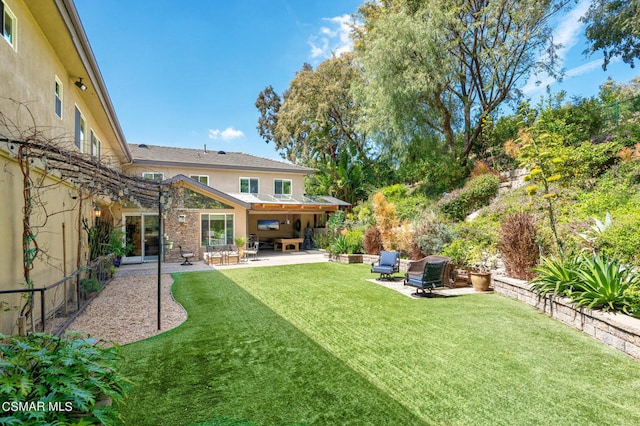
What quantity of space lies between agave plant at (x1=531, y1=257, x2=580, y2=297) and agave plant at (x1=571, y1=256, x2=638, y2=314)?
254mm

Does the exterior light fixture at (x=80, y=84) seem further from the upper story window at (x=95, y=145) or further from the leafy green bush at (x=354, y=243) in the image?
the leafy green bush at (x=354, y=243)

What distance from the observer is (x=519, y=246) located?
8367mm

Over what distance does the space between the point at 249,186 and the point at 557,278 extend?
18413 mm

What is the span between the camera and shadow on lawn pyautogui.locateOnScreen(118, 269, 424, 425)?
3336 mm

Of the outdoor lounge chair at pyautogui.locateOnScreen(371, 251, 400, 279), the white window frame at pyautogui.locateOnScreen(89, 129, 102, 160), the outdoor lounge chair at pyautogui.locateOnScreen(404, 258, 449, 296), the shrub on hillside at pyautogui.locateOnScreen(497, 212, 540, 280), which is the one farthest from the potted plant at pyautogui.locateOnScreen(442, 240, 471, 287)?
the white window frame at pyautogui.locateOnScreen(89, 129, 102, 160)

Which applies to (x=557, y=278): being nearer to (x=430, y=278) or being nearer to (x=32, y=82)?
(x=430, y=278)

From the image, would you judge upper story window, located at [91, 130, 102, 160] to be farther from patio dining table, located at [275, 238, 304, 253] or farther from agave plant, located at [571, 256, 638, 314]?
agave plant, located at [571, 256, 638, 314]

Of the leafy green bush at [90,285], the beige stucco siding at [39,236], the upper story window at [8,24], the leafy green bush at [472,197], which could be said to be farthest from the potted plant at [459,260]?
the upper story window at [8,24]

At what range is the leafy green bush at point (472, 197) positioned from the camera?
16266mm

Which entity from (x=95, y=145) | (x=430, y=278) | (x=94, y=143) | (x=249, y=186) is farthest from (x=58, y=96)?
(x=249, y=186)

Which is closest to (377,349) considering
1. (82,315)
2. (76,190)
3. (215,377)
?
(215,377)

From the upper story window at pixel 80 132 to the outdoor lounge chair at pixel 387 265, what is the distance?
385 inches

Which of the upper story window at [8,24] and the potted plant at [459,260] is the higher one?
the upper story window at [8,24]

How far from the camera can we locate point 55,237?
726 centimetres
